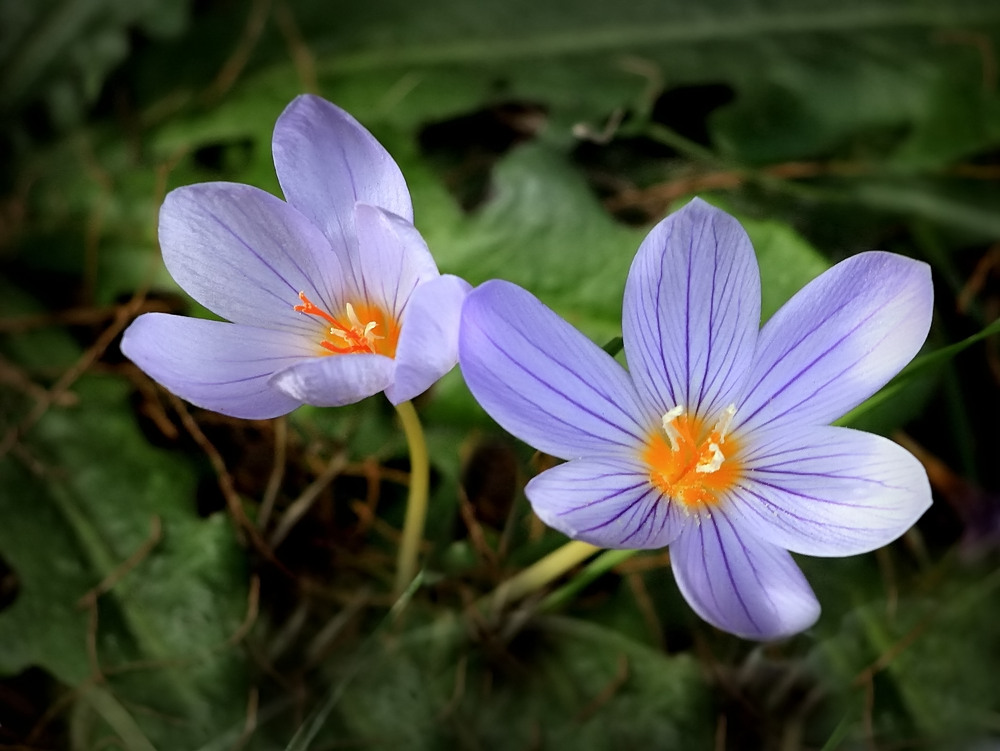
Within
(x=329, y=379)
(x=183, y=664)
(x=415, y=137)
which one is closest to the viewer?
(x=329, y=379)

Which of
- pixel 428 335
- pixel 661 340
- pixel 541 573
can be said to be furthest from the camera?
pixel 541 573

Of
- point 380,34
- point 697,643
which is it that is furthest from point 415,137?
point 697,643

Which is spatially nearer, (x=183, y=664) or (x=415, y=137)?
(x=183, y=664)

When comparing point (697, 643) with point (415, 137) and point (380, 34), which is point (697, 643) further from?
point (380, 34)

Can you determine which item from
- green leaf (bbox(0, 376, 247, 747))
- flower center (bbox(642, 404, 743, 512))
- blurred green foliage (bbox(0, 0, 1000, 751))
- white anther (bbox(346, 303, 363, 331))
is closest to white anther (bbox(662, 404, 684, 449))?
flower center (bbox(642, 404, 743, 512))

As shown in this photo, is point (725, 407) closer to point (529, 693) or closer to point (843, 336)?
point (843, 336)

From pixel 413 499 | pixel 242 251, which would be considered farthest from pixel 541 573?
pixel 242 251

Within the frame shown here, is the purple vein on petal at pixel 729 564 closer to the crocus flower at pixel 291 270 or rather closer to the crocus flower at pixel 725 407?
the crocus flower at pixel 725 407
